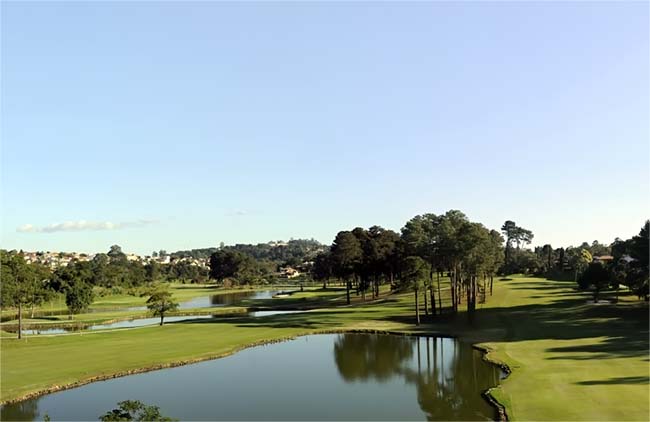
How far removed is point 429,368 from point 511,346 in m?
8.80

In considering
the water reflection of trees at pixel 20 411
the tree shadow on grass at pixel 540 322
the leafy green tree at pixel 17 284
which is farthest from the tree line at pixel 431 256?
the leafy green tree at pixel 17 284

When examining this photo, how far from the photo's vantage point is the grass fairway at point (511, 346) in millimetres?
28286

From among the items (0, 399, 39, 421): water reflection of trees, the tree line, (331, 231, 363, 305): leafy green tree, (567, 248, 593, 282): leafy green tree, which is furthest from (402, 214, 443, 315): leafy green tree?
(0, 399, 39, 421): water reflection of trees

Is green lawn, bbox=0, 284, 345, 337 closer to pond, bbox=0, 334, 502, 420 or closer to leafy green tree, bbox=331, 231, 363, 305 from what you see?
leafy green tree, bbox=331, 231, 363, 305

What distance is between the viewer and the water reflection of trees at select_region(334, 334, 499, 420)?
99.1 ft

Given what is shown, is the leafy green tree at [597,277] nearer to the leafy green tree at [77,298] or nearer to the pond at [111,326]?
the pond at [111,326]

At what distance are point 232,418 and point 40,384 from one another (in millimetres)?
15342

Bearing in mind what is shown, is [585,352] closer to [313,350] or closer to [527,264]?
[313,350]

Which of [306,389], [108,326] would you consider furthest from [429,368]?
[108,326]

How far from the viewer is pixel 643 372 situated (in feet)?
105

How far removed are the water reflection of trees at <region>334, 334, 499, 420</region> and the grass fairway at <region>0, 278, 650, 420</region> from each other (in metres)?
1.94

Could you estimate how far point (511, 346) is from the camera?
149 feet

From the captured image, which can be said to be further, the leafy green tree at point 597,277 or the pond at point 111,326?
the leafy green tree at point 597,277

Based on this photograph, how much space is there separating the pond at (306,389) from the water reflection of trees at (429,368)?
0.22 ft
